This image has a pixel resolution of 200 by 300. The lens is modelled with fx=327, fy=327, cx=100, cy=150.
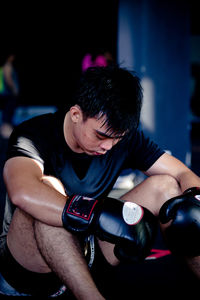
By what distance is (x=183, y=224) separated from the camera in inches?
40.3

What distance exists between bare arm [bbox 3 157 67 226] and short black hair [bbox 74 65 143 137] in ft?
→ 0.90

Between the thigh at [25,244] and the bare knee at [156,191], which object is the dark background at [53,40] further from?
the thigh at [25,244]

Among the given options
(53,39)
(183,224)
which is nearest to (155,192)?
(183,224)

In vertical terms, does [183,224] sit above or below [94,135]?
below

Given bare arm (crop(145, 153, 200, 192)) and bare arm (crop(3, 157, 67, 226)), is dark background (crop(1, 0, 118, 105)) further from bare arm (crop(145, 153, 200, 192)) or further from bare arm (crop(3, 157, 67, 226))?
bare arm (crop(3, 157, 67, 226))

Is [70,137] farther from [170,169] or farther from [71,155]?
[170,169]

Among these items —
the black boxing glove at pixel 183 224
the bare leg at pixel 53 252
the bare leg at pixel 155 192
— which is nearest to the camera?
the bare leg at pixel 53 252

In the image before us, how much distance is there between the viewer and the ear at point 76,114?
1.14m

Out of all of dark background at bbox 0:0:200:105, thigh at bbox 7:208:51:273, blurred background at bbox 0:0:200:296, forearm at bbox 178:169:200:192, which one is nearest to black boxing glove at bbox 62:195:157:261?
thigh at bbox 7:208:51:273

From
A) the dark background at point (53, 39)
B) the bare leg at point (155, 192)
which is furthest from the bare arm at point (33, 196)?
the dark background at point (53, 39)

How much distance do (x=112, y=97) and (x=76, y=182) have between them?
0.37m

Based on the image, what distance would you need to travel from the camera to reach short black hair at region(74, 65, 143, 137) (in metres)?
1.07

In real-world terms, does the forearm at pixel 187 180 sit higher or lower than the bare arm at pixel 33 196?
lower

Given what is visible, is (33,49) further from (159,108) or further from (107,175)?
(107,175)
